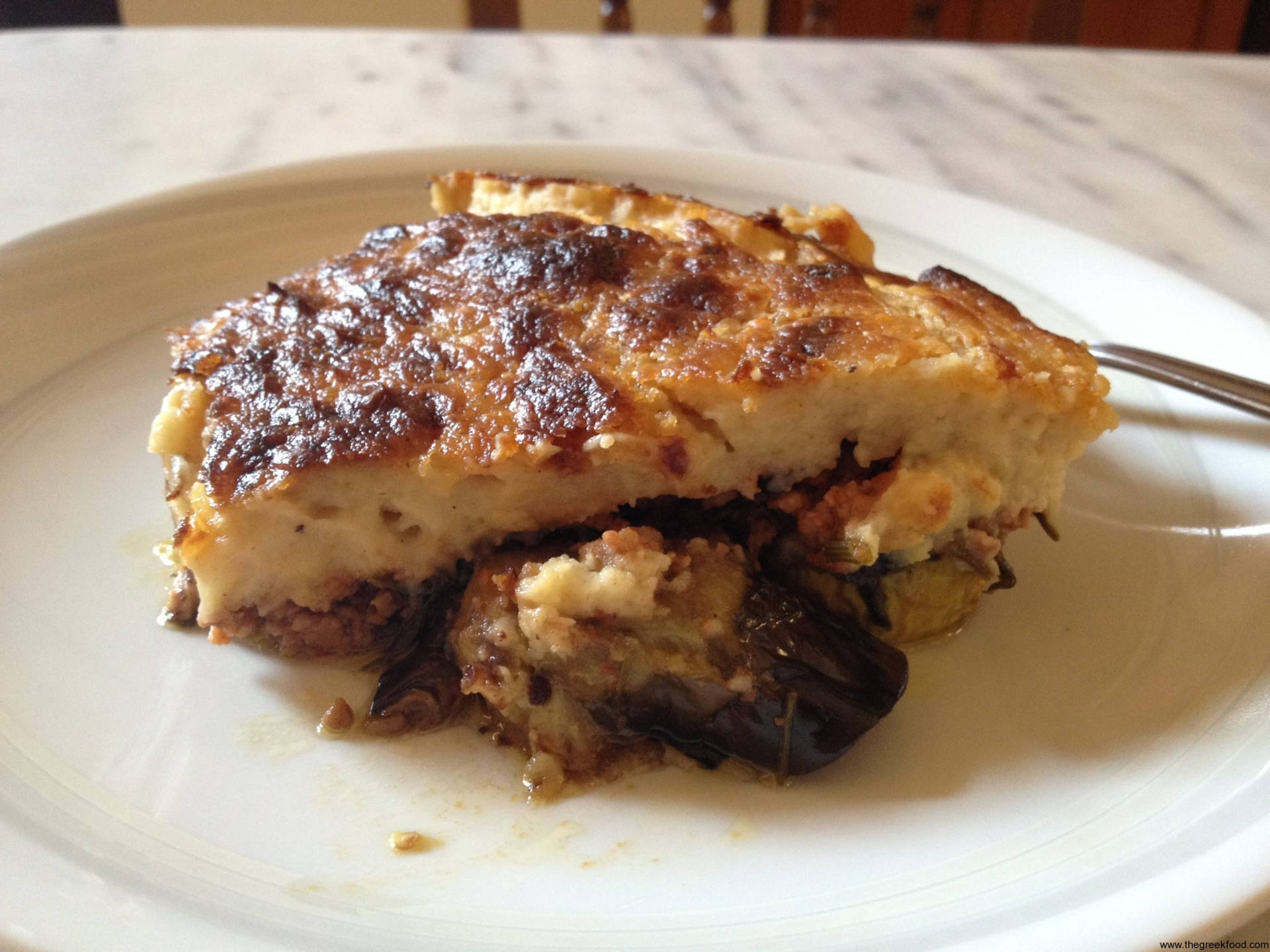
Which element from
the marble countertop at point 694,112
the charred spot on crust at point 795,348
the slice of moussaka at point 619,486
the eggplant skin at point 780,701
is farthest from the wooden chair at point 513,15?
the eggplant skin at point 780,701

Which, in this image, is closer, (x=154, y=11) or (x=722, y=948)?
(x=722, y=948)

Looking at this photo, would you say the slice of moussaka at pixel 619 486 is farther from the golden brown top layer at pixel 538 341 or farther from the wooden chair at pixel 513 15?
the wooden chair at pixel 513 15

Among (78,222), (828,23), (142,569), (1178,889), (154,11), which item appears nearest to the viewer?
(1178,889)

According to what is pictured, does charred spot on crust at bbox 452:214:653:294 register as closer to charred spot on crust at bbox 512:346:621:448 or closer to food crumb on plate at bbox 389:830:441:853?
charred spot on crust at bbox 512:346:621:448

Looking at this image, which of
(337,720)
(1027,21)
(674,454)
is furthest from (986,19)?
(337,720)

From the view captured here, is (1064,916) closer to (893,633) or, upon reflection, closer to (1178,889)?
(1178,889)

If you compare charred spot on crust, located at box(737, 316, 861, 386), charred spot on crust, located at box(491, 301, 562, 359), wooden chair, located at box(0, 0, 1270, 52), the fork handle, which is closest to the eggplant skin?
charred spot on crust, located at box(737, 316, 861, 386)

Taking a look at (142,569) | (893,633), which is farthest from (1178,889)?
(142,569)
